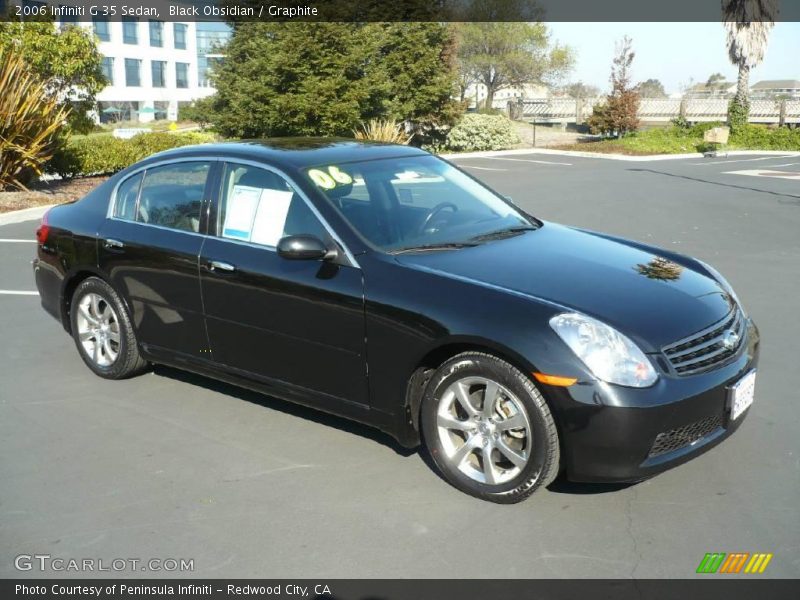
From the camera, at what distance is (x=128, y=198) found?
233 inches

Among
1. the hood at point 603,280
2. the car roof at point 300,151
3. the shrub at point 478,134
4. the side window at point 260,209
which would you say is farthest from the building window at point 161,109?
the hood at point 603,280

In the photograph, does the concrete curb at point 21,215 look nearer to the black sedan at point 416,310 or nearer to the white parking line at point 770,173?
the black sedan at point 416,310

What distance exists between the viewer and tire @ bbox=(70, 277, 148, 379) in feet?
19.2

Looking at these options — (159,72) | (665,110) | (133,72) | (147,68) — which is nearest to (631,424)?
(665,110)

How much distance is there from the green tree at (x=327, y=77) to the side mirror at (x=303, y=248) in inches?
979

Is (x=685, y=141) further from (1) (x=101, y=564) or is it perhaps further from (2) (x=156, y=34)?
(2) (x=156, y=34)

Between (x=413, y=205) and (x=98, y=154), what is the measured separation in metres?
16.1

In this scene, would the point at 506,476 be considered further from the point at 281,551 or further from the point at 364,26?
the point at 364,26

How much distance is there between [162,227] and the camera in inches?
Result: 219

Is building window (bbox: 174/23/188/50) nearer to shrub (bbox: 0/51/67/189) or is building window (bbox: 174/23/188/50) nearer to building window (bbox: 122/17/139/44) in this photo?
building window (bbox: 122/17/139/44)

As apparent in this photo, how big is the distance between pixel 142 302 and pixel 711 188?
17.0m

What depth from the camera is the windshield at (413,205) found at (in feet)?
15.8

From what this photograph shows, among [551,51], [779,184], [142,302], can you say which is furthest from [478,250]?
[551,51]

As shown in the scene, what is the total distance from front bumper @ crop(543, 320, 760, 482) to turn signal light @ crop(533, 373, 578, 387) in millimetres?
27
